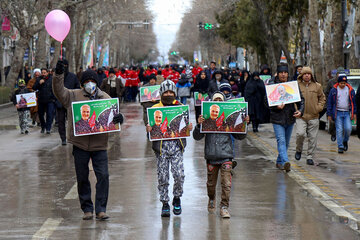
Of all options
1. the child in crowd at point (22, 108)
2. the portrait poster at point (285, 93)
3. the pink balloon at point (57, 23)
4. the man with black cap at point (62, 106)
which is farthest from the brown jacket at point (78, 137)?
the child in crowd at point (22, 108)

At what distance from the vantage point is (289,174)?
13219mm

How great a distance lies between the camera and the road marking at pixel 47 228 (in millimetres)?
8094

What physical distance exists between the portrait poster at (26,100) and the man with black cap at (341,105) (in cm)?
929

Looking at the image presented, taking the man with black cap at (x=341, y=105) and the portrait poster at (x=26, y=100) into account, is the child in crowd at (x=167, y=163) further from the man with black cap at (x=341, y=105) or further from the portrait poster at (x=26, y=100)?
the portrait poster at (x=26, y=100)

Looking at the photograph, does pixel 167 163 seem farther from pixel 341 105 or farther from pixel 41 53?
pixel 41 53

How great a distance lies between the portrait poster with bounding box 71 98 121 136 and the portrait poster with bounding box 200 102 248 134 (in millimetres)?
1083

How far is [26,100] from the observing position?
73.2 feet

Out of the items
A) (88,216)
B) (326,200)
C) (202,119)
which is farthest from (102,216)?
(326,200)

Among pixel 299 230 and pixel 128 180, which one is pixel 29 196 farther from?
pixel 299 230

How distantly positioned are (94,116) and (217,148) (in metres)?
1.50

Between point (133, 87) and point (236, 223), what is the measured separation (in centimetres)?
3629

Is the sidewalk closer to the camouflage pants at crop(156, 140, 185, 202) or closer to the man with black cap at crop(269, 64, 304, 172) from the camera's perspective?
Answer: the man with black cap at crop(269, 64, 304, 172)

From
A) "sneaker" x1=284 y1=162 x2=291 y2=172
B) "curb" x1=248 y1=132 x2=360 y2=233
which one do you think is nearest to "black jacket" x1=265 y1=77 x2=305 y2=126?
"sneaker" x1=284 y1=162 x2=291 y2=172

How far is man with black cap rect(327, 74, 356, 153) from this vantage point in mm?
16422
